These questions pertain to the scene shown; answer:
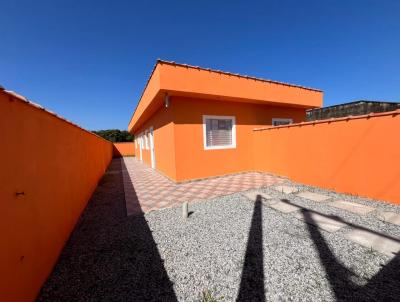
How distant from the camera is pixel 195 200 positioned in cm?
493

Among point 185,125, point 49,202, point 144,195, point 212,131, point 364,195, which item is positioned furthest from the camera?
point 212,131

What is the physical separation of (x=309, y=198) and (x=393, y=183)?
67.1 inches

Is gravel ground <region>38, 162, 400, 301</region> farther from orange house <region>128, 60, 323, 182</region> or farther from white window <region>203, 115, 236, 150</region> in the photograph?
white window <region>203, 115, 236, 150</region>

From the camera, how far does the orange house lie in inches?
244

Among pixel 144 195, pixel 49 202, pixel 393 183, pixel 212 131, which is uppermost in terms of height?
pixel 212 131

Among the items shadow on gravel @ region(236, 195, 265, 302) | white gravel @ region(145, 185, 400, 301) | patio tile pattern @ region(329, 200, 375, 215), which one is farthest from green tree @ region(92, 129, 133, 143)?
shadow on gravel @ region(236, 195, 265, 302)

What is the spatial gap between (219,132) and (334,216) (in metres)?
4.91

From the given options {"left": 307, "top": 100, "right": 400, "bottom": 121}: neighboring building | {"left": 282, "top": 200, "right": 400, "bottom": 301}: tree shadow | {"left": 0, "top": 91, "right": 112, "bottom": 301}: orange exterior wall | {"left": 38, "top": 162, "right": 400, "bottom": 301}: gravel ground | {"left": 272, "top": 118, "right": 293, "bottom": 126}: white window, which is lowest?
{"left": 38, "top": 162, "right": 400, "bottom": 301}: gravel ground

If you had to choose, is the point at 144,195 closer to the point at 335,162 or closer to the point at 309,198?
the point at 309,198

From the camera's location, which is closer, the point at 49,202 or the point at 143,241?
the point at 49,202

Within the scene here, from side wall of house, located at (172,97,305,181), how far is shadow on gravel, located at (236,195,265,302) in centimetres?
401

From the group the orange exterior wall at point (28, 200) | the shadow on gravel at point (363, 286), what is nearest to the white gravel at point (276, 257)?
the shadow on gravel at point (363, 286)

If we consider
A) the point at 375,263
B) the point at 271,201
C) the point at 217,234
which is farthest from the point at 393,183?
the point at 217,234

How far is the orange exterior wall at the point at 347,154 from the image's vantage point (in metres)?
4.05
